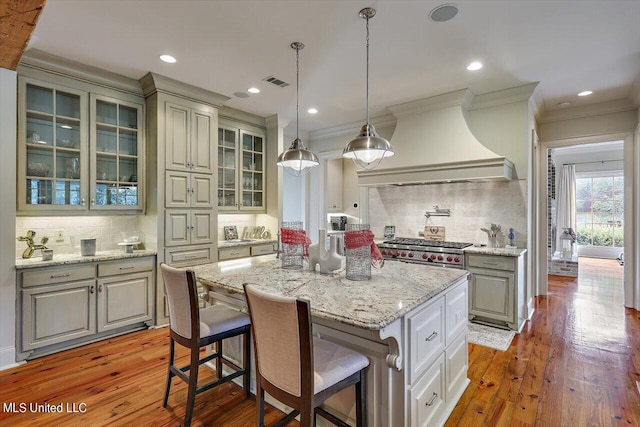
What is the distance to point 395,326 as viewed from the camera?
1450mm

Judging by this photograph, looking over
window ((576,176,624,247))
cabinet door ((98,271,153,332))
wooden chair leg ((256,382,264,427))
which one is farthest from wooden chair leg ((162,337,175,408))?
window ((576,176,624,247))

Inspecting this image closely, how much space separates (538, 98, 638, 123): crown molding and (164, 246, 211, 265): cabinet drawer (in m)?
5.13

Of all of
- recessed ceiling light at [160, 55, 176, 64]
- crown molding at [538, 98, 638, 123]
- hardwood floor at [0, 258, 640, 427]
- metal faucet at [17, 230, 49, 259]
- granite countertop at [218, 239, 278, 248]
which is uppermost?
recessed ceiling light at [160, 55, 176, 64]

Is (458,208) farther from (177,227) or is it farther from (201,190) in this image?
(177,227)

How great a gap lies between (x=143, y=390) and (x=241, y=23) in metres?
2.90

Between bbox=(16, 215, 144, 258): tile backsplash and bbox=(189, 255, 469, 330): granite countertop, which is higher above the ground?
bbox=(16, 215, 144, 258): tile backsplash

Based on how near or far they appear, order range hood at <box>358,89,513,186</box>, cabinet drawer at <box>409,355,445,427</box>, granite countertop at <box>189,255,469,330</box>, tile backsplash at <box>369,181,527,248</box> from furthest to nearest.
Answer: tile backsplash at <box>369,181,527,248</box> → range hood at <box>358,89,513,186</box> → cabinet drawer at <box>409,355,445,427</box> → granite countertop at <box>189,255,469,330</box>

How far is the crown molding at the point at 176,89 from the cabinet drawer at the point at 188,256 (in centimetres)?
182

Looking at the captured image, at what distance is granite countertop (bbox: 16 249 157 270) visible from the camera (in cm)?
279

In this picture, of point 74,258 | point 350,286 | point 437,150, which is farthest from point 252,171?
point 350,286

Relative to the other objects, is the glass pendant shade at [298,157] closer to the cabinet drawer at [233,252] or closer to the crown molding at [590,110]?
the cabinet drawer at [233,252]

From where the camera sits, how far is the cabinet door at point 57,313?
9.10 ft

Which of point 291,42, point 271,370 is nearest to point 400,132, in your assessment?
point 291,42

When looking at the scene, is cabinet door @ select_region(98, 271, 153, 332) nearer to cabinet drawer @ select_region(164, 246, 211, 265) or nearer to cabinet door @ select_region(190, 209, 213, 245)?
cabinet drawer @ select_region(164, 246, 211, 265)
